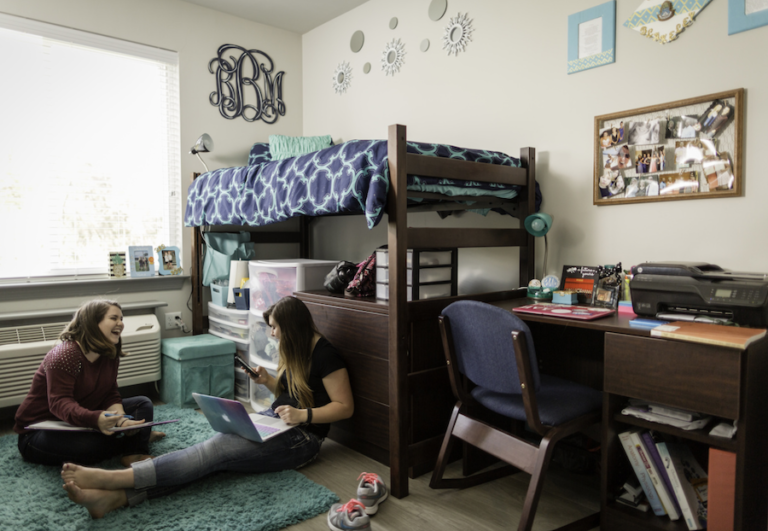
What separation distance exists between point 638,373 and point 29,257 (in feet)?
10.5

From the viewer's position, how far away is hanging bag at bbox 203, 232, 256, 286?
3.44 meters

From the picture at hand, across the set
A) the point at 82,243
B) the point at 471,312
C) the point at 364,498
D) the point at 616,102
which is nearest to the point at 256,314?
the point at 82,243

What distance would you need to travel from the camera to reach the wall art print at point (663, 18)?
1.98m

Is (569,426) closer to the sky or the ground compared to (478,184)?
closer to the ground

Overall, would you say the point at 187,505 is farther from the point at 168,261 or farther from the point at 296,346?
the point at 168,261

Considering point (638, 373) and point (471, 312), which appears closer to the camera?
point (638, 373)

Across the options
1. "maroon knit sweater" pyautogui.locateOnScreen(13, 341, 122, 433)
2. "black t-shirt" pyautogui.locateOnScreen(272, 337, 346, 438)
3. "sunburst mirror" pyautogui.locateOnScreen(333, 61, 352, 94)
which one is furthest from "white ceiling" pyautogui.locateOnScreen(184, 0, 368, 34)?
"maroon knit sweater" pyautogui.locateOnScreen(13, 341, 122, 433)

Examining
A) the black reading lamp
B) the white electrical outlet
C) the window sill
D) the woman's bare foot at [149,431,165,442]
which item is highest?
the black reading lamp

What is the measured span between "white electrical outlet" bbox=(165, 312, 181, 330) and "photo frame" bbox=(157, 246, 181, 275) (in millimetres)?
280

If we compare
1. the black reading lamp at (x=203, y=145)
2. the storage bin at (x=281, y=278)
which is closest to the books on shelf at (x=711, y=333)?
the storage bin at (x=281, y=278)

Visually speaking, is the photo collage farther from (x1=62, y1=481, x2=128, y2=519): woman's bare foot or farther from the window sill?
the window sill

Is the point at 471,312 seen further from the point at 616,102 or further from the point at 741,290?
the point at 616,102

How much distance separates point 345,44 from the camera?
3.66 m

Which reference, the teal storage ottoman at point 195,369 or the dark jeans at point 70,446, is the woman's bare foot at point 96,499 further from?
the teal storage ottoman at point 195,369
